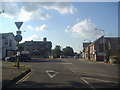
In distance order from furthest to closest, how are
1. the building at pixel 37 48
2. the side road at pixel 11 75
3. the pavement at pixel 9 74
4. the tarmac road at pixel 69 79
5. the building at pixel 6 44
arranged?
the building at pixel 37 48 → the building at pixel 6 44 → the pavement at pixel 9 74 → the side road at pixel 11 75 → the tarmac road at pixel 69 79

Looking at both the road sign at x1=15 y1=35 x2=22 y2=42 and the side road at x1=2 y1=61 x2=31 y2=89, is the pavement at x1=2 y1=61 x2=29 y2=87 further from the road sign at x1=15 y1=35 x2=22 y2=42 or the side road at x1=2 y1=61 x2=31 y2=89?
the road sign at x1=15 y1=35 x2=22 y2=42

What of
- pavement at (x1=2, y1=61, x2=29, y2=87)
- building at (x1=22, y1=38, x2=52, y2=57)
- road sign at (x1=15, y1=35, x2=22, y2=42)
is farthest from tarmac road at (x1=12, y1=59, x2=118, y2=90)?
building at (x1=22, y1=38, x2=52, y2=57)

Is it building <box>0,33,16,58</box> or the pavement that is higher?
building <box>0,33,16,58</box>

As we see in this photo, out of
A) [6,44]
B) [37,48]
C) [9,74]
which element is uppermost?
[6,44]

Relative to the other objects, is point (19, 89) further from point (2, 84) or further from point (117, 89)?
point (117, 89)

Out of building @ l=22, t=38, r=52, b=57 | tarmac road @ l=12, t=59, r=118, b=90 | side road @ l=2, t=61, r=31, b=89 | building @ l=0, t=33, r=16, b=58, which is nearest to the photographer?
tarmac road @ l=12, t=59, r=118, b=90

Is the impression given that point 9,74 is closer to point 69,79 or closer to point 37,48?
point 69,79

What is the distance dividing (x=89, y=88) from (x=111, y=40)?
68679mm

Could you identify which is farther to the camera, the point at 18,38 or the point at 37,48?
the point at 37,48

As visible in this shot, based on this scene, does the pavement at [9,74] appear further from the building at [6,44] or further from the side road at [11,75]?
the building at [6,44]


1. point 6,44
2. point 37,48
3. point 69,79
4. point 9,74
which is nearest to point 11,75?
point 9,74

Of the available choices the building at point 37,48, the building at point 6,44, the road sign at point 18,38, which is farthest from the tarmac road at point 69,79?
the building at point 37,48

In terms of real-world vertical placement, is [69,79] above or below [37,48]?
below

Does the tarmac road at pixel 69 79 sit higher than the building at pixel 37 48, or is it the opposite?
the building at pixel 37 48
